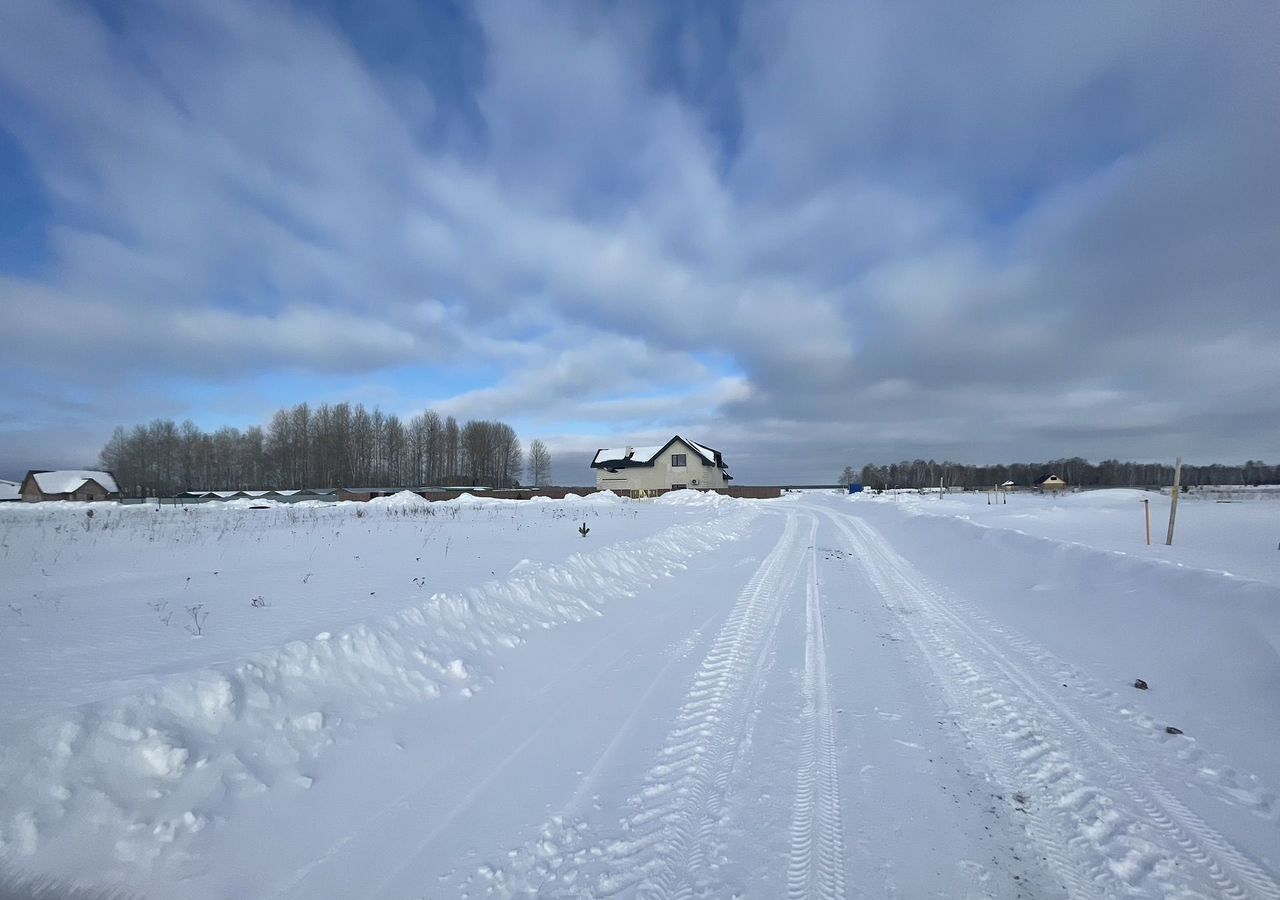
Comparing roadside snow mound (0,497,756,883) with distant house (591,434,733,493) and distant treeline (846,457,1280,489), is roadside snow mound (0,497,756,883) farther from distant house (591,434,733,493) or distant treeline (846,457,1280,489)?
distant treeline (846,457,1280,489)

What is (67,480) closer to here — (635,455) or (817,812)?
(635,455)

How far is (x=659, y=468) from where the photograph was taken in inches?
2805

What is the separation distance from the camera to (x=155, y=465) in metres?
91.9

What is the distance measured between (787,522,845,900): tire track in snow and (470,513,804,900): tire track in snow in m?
0.47

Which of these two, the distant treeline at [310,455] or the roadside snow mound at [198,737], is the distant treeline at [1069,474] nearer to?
the distant treeline at [310,455]

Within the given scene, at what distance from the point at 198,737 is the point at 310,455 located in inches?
3848

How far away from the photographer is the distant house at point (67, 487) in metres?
69.9

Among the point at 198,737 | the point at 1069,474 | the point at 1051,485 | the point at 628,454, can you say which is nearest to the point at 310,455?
the point at 628,454

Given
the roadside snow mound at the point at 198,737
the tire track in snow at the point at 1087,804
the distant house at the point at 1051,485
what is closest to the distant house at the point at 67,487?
the roadside snow mound at the point at 198,737

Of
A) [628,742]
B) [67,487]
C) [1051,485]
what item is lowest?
[67,487]

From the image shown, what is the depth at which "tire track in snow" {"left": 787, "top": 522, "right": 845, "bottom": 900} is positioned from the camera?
2990 mm

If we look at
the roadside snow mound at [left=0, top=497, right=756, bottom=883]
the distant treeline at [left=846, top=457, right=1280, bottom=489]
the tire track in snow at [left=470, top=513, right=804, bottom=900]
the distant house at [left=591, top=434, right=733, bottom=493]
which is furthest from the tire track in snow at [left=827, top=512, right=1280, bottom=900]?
the distant treeline at [left=846, top=457, right=1280, bottom=489]

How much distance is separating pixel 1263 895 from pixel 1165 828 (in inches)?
20.5

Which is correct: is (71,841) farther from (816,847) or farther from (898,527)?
(898,527)
